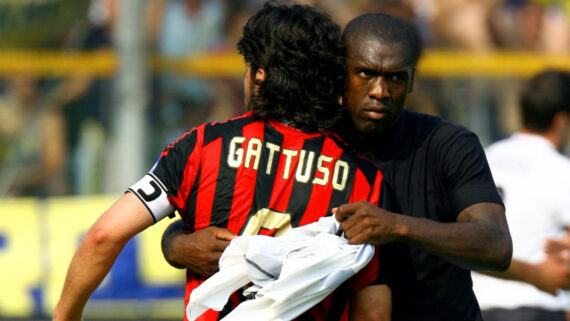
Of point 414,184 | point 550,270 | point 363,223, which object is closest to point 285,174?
point 363,223

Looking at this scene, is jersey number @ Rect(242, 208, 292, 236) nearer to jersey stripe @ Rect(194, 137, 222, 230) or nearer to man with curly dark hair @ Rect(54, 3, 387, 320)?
man with curly dark hair @ Rect(54, 3, 387, 320)

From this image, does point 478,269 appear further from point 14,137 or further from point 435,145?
point 14,137

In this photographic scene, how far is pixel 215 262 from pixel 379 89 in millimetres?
810

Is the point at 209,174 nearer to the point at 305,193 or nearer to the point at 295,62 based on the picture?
the point at 305,193

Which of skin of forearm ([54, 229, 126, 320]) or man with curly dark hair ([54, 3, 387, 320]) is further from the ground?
man with curly dark hair ([54, 3, 387, 320])

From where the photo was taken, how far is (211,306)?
2.74m

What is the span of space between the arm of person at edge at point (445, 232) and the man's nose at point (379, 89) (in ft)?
1.57

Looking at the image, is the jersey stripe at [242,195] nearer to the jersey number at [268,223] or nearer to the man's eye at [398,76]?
the jersey number at [268,223]

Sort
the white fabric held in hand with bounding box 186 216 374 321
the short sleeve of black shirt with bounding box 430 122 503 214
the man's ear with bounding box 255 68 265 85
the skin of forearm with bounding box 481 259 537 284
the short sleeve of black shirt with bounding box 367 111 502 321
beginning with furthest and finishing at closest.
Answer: the skin of forearm with bounding box 481 259 537 284 → the short sleeve of black shirt with bounding box 367 111 502 321 → the short sleeve of black shirt with bounding box 430 122 503 214 → the man's ear with bounding box 255 68 265 85 → the white fabric held in hand with bounding box 186 216 374 321

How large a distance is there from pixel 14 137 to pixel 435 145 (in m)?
7.62

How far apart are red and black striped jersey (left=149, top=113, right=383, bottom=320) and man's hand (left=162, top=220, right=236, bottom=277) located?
5cm

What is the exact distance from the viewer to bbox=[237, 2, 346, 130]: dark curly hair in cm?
285

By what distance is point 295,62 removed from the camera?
2.85 meters

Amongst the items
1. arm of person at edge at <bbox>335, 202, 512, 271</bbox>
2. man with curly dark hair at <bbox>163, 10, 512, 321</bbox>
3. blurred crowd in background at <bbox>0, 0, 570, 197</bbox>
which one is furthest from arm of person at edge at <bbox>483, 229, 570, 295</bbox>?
blurred crowd in background at <bbox>0, 0, 570, 197</bbox>
